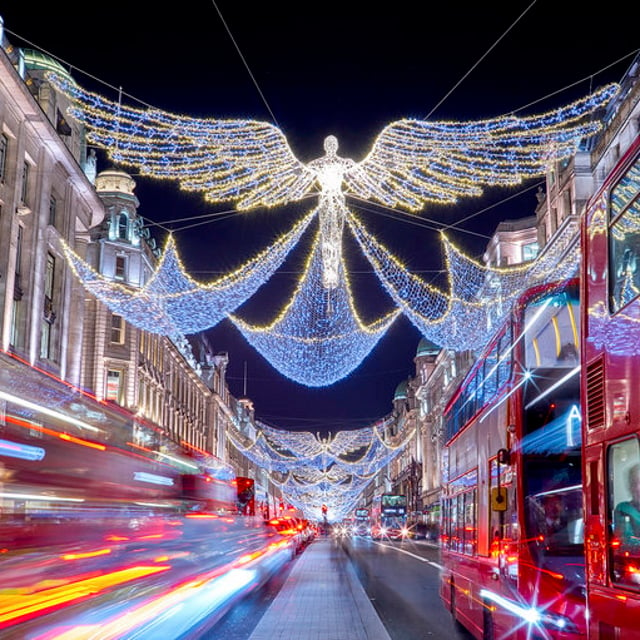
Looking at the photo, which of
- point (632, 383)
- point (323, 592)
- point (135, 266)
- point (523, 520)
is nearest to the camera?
point (632, 383)

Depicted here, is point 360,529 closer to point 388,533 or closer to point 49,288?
point 388,533

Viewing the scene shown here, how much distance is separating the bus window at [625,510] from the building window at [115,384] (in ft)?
149

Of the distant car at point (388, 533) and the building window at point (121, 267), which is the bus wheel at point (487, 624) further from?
the distant car at point (388, 533)

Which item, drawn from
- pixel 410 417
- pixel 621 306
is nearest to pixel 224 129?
pixel 621 306

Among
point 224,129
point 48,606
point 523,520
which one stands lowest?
point 48,606

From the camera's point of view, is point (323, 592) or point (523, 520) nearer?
point (523, 520)

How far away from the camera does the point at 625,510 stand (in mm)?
5457

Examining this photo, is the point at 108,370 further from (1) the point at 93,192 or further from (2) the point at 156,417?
(1) the point at 93,192

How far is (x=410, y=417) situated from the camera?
10750 cm

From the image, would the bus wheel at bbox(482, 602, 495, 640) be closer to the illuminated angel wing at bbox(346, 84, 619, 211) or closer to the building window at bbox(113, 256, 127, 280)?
the illuminated angel wing at bbox(346, 84, 619, 211)

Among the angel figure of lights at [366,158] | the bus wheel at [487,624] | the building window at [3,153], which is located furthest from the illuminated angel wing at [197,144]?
the building window at [3,153]

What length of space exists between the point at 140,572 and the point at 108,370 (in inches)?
1589

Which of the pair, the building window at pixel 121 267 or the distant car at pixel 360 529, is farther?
the distant car at pixel 360 529

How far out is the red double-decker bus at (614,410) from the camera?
17.6 ft
